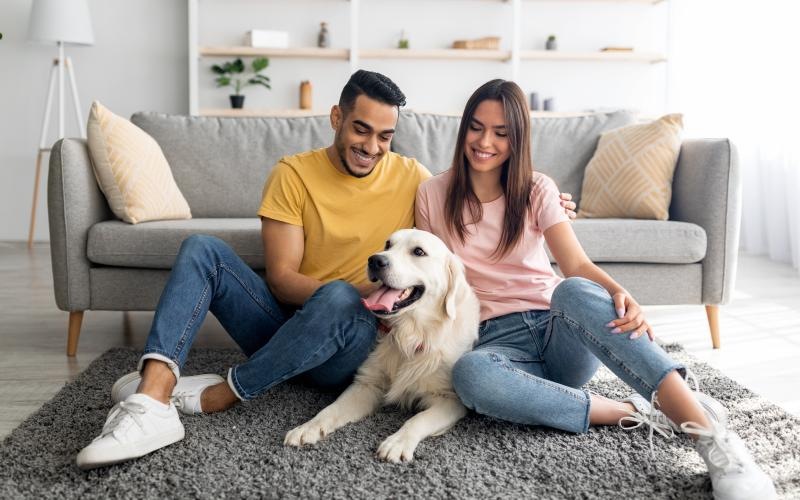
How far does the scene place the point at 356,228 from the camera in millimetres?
2090

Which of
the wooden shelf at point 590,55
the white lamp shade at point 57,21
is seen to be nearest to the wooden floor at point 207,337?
the white lamp shade at point 57,21

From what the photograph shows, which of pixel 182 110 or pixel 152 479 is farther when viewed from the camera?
pixel 182 110

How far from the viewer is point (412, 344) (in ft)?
5.99

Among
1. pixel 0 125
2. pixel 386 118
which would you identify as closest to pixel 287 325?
pixel 386 118

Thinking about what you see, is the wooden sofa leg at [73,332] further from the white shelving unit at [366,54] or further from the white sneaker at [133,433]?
the white shelving unit at [366,54]

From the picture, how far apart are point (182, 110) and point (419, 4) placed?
6.80 feet

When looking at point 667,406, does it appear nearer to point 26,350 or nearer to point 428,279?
point 428,279

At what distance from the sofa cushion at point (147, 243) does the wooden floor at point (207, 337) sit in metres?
0.35

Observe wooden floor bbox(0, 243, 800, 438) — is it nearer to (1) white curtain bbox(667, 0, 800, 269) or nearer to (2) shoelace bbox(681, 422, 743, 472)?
(2) shoelace bbox(681, 422, 743, 472)

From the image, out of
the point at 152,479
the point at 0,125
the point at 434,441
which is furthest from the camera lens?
the point at 0,125

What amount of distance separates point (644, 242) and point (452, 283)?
1.26 metres

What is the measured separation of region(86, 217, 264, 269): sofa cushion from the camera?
261 centimetres

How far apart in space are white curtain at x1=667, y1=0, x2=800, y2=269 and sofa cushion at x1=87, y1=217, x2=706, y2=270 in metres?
2.30

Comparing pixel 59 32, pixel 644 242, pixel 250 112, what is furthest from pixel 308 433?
pixel 59 32
